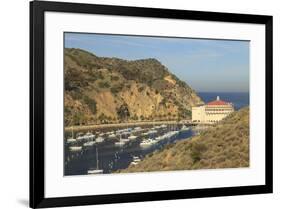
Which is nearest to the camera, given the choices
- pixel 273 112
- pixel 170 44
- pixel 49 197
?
pixel 49 197

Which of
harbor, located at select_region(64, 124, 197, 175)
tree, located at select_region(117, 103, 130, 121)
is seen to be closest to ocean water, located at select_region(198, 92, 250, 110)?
harbor, located at select_region(64, 124, 197, 175)

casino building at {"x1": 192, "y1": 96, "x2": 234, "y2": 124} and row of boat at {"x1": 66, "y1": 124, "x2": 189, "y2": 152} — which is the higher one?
casino building at {"x1": 192, "y1": 96, "x2": 234, "y2": 124}

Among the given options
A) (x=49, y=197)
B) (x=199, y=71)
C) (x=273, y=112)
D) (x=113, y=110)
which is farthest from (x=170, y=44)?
(x=49, y=197)

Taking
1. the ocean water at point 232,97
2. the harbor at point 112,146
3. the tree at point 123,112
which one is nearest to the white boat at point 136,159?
the harbor at point 112,146

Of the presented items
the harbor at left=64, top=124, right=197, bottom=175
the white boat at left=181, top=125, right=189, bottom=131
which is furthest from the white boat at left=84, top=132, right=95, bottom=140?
the white boat at left=181, top=125, right=189, bottom=131

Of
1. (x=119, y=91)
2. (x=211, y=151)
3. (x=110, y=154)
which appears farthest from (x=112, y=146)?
(x=211, y=151)

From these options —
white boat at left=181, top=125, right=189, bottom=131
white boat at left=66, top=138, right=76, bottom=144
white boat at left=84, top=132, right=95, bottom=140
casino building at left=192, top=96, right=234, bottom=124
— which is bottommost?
white boat at left=66, top=138, right=76, bottom=144

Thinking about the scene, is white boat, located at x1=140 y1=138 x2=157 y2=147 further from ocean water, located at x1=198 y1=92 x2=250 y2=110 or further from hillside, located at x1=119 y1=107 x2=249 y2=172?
ocean water, located at x1=198 y1=92 x2=250 y2=110

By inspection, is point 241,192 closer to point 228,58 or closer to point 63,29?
point 228,58

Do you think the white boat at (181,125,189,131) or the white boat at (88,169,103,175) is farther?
the white boat at (181,125,189,131)
